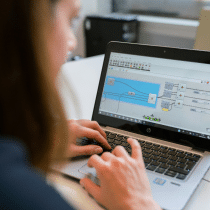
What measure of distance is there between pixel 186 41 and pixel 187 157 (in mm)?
2237

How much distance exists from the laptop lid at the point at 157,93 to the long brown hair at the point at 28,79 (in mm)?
492

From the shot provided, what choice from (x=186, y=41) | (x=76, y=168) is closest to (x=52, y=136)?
(x=76, y=168)

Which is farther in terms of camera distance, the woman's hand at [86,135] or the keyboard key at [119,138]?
the keyboard key at [119,138]

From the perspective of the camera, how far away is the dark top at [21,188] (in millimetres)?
285

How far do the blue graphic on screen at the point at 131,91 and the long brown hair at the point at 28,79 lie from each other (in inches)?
19.2

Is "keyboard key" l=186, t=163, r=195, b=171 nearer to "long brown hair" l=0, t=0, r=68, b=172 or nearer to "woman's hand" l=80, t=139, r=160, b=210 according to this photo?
"woman's hand" l=80, t=139, r=160, b=210

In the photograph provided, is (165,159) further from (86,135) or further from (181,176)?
(86,135)

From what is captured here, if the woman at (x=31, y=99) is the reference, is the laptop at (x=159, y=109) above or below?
below

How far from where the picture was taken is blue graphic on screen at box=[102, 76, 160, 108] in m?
0.83

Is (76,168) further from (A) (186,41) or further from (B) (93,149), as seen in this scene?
(A) (186,41)

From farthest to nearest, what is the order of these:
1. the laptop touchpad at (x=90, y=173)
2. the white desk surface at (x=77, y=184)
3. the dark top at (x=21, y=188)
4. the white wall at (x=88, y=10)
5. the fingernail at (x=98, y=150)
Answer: the white wall at (x=88, y=10), the fingernail at (x=98, y=150), the laptop touchpad at (x=90, y=173), the white desk surface at (x=77, y=184), the dark top at (x=21, y=188)

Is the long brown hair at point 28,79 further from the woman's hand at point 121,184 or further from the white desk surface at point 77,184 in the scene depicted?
the woman's hand at point 121,184

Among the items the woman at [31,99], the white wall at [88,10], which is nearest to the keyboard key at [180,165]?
the woman at [31,99]

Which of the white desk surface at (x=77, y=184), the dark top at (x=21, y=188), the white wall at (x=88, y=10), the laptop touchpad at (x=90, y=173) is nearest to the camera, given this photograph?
the dark top at (x=21, y=188)
